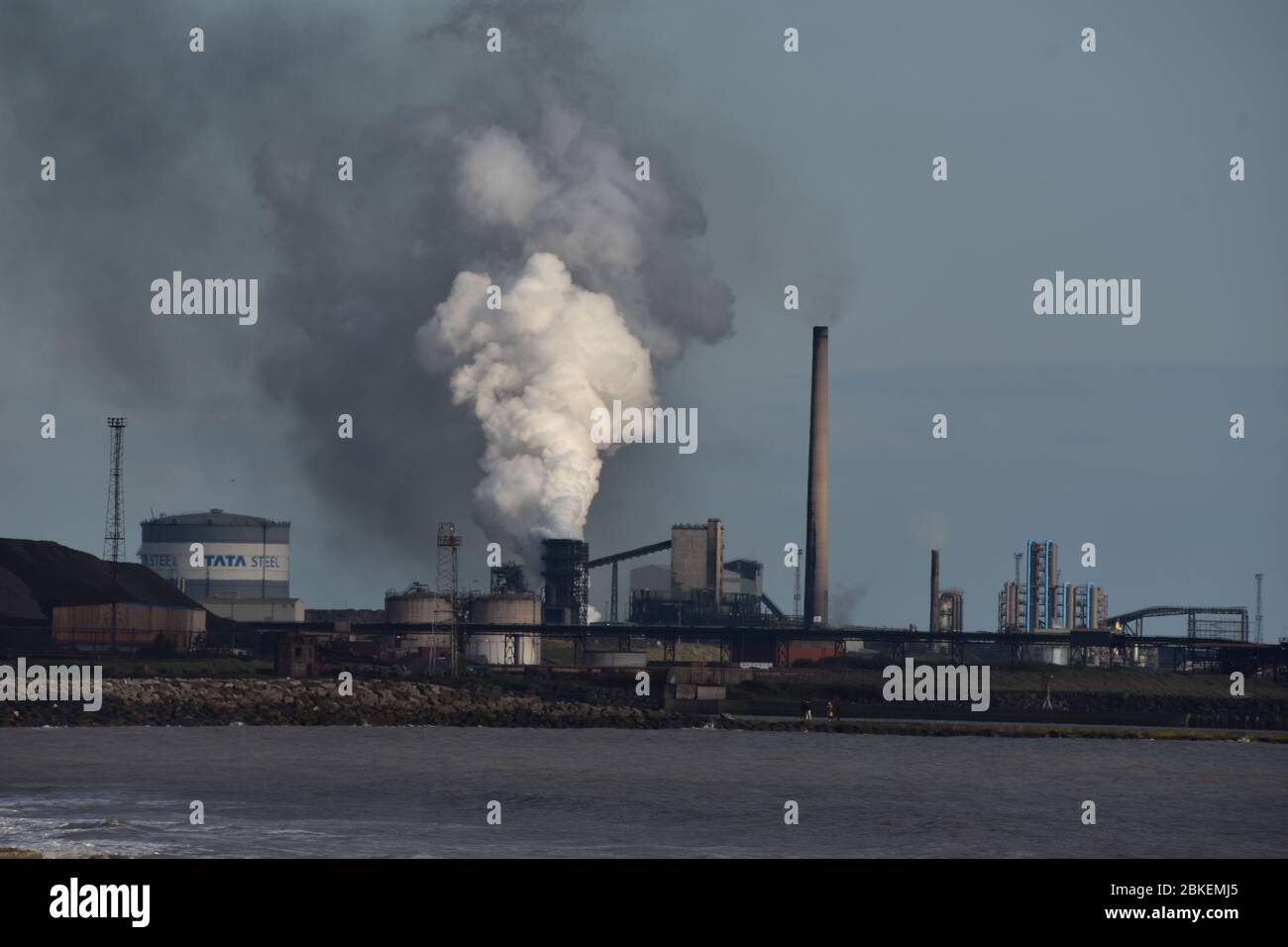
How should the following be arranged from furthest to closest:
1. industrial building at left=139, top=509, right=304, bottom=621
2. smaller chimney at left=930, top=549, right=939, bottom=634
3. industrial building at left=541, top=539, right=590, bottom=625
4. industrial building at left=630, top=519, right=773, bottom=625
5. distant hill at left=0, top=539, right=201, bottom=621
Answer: industrial building at left=139, top=509, right=304, bottom=621
smaller chimney at left=930, top=549, right=939, bottom=634
industrial building at left=630, top=519, right=773, bottom=625
industrial building at left=541, top=539, right=590, bottom=625
distant hill at left=0, top=539, right=201, bottom=621

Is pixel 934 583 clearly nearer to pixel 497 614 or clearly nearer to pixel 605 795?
pixel 497 614

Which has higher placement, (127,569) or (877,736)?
(127,569)

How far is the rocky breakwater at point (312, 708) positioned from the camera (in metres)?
93.9

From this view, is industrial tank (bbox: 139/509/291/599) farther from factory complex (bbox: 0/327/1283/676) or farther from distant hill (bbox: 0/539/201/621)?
distant hill (bbox: 0/539/201/621)

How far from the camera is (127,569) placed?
146m

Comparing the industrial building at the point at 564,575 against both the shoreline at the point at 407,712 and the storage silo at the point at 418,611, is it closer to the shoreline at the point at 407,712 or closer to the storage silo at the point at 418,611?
the storage silo at the point at 418,611

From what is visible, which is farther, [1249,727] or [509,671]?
[509,671]

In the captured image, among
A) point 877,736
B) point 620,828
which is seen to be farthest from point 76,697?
point 620,828

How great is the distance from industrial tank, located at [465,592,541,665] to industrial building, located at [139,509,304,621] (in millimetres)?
51002

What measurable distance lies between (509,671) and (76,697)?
131 ft

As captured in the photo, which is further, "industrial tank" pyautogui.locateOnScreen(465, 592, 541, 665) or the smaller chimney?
the smaller chimney

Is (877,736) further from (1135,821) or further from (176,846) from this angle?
(176,846)

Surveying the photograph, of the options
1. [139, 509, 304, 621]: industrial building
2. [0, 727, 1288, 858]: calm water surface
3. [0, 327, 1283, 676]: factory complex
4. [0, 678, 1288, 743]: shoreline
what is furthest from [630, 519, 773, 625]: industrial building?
[0, 727, 1288, 858]: calm water surface

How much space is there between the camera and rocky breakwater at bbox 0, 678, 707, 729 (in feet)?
308
